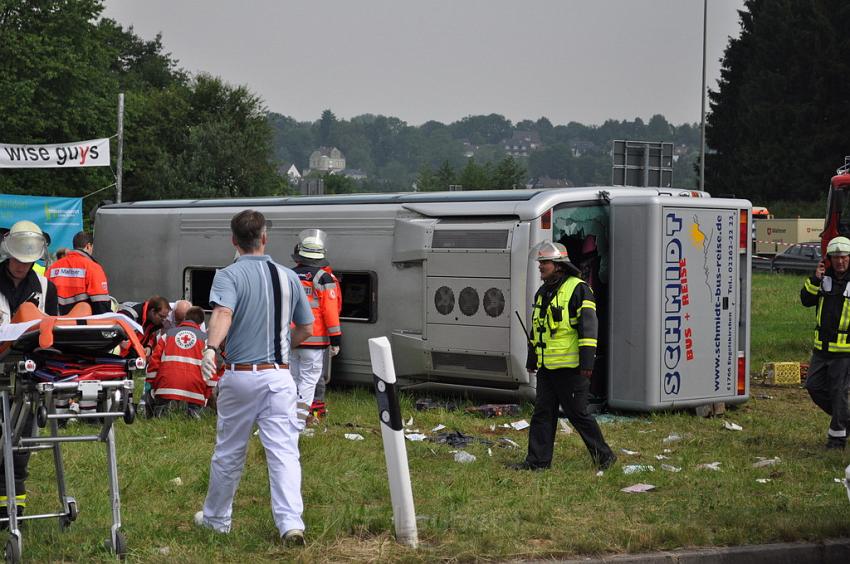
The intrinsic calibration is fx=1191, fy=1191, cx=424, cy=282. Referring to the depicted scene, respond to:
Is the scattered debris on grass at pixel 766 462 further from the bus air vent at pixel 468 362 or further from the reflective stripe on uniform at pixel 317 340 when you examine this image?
the reflective stripe on uniform at pixel 317 340

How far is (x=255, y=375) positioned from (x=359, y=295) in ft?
24.7

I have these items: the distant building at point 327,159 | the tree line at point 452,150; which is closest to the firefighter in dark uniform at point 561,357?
the tree line at point 452,150

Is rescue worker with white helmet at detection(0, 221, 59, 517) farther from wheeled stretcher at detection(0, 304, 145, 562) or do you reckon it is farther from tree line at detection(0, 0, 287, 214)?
tree line at detection(0, 0, 287, 214)

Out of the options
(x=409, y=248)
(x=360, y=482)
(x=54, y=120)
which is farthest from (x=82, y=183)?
(x=360, y=482)

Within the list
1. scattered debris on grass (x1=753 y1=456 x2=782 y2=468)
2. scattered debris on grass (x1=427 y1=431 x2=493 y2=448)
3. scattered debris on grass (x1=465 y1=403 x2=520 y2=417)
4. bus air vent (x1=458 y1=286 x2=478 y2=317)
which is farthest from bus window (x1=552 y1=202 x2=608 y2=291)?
scattered debris on grass (x1=753 y1=456 x2=782 y2=468)

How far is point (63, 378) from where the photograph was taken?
6.32m

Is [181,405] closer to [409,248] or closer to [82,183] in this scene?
[409,248]

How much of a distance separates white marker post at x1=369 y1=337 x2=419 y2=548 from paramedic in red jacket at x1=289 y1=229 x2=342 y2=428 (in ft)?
15.1

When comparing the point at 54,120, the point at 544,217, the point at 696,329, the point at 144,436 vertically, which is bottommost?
the point at 144,436

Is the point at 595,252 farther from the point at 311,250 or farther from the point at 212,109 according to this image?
the point at 212,109

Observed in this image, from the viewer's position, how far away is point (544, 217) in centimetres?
1237

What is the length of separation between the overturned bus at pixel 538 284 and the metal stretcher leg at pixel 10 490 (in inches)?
249

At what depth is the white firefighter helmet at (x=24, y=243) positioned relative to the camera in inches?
273

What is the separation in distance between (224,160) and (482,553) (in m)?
51.2
